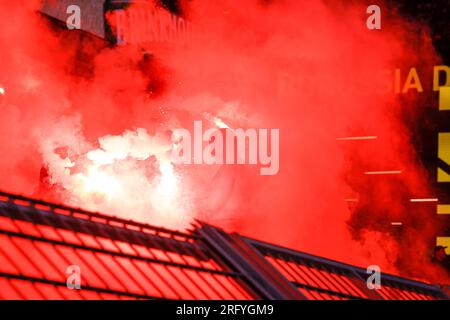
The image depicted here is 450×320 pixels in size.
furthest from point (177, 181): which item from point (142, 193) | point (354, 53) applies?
point (354, 53)

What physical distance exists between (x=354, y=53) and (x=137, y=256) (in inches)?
448

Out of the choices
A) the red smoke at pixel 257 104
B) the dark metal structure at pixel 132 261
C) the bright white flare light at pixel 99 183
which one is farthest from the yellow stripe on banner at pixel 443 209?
the dark metal structure at pixel 132 261

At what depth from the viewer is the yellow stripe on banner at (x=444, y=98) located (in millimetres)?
18250

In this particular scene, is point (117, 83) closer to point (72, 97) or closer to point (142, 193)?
point (72, 97)

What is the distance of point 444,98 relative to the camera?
18297 millimetres

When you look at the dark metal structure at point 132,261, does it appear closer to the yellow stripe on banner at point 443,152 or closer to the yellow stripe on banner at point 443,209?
the yellow stripe on banner at point 443,209

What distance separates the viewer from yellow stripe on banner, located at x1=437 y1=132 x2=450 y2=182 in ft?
60.2

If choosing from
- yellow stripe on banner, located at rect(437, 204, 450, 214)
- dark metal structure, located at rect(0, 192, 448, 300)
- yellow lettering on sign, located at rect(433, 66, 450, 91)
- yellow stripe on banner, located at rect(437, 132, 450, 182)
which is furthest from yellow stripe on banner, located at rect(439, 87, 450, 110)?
dark metal structure, located at rect(0, 192, 448, 300)

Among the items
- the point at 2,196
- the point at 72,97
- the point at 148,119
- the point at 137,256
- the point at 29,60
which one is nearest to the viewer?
the point at 2,196

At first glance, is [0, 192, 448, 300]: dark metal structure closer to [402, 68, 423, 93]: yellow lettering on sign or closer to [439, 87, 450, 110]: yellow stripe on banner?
[402, 68, 423, 93]: yellow lettering on sign

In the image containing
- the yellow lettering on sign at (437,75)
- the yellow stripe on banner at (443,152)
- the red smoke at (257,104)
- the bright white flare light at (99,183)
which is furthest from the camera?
the yellow stripe on banner at (443,152)

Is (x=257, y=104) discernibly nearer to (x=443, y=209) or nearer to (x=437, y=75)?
(x=437, y=75)

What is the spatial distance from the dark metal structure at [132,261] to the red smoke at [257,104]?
8.16 meters

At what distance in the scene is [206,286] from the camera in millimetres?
5949
